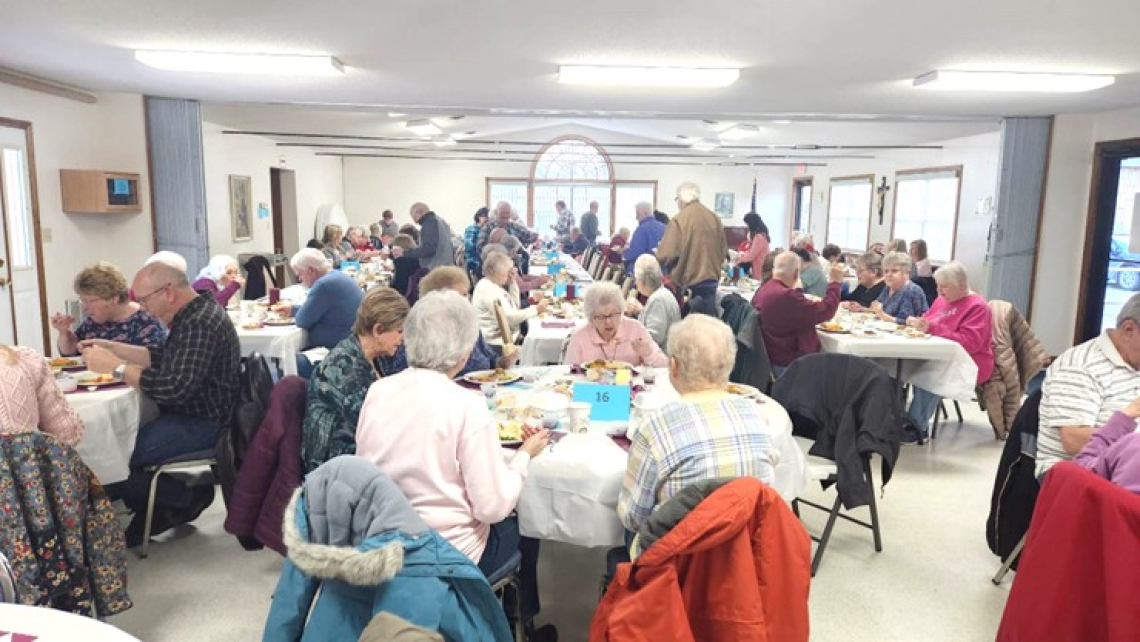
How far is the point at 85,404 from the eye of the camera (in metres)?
2.74

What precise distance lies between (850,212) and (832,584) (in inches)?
430

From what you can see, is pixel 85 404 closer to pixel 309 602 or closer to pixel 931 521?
pixel 309 602

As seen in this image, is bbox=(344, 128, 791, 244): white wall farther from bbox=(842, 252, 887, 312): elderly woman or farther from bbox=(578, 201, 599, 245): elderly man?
bbox=(842, 252, 887, 312): elderly woman

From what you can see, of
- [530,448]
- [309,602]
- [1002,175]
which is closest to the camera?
[309,602]

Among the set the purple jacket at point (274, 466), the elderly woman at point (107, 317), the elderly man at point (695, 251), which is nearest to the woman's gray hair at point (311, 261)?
the elderly woman at point (107, 317)

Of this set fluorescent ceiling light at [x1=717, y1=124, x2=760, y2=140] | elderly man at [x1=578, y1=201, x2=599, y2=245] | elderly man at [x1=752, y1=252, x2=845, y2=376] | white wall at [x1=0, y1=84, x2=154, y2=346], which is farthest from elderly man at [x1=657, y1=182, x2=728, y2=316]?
elderly man at [x1=578, y1=201, x2=599, y2=245]

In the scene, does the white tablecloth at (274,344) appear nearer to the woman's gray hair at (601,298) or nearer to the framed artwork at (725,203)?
the woman's gray hair at (601,298)

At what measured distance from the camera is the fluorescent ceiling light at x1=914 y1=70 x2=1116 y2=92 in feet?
15.4

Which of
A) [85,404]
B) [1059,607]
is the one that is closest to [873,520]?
[1059,607]

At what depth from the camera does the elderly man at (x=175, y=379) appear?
2850 millimetres

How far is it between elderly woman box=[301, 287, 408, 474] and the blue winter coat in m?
0.78

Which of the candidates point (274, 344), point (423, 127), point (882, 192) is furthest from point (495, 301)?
point (882, 192)

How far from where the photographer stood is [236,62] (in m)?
4.60

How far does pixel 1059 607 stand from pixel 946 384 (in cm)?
272
